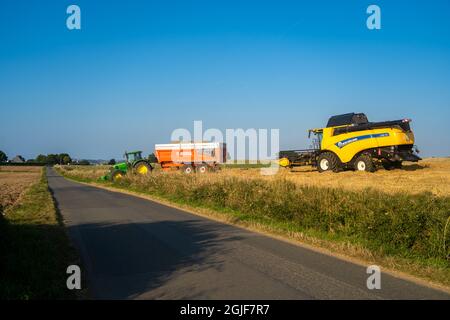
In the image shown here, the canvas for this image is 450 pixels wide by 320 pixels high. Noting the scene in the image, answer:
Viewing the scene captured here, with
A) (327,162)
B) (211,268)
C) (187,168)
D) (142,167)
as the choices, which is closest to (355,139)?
(327,162)

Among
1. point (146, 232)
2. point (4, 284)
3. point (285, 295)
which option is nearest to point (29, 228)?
point (146, 232)

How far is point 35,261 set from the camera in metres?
7.60

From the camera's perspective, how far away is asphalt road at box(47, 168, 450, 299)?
20.2 ft

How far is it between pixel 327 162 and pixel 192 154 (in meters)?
16.8

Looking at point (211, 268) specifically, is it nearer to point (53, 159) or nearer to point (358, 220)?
point (358, 220)

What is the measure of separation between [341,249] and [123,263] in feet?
15.0

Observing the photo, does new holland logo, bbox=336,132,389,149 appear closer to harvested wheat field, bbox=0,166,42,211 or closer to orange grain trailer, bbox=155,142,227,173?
orange grain trailer, bbox=155,142,227,173

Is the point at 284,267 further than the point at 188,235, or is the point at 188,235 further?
the point at 188,235

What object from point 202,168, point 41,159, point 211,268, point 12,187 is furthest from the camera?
point 41,159

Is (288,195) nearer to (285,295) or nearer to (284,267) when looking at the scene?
(284,267)

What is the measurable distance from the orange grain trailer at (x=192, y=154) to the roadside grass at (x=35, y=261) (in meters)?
26.0

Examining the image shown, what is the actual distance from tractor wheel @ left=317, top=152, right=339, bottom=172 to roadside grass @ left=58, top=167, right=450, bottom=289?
886 centimetres

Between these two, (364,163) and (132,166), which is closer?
(364,163)

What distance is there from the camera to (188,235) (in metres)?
11.0
